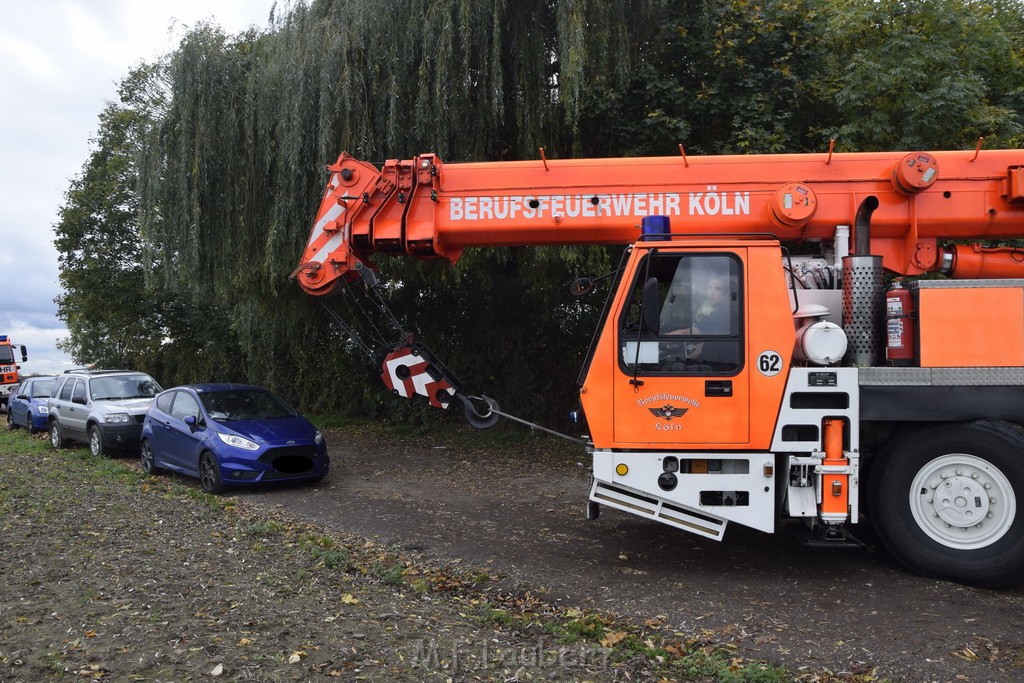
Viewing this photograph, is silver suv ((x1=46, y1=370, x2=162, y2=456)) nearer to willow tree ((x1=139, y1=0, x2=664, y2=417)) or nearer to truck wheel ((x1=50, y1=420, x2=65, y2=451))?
truck wheel ((x1=50, y1=420, x2=65, y2=451))

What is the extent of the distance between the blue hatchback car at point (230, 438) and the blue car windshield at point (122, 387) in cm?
350

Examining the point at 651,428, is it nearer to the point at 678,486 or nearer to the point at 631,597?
the point at 678,486

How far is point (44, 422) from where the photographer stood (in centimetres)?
1914

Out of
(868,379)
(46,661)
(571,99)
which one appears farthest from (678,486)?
(571,99)

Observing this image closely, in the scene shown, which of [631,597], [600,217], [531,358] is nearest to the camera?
[631,597]

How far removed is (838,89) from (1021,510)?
7466 mm

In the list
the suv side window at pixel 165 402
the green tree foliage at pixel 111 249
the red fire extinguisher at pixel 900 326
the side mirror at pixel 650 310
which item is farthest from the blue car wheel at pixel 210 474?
the green tree foliage at pixel 111 249

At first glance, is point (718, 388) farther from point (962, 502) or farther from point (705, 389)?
point (962, 502)

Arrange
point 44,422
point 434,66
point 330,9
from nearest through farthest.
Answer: point 434,66 → point 330,9 → point 44,422

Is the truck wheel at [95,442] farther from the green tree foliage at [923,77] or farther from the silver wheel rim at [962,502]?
the silver wheel rim at [962,502]

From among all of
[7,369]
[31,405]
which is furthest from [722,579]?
[7,369]

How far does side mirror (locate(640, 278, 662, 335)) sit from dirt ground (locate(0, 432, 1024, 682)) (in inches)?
80.2

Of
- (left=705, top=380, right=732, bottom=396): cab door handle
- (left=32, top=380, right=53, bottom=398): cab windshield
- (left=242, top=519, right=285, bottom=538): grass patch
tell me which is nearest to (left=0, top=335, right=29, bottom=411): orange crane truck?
(left=32, top=380, right=53, bottom=398): cab windshield

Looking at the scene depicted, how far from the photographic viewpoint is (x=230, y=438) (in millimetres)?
10695
